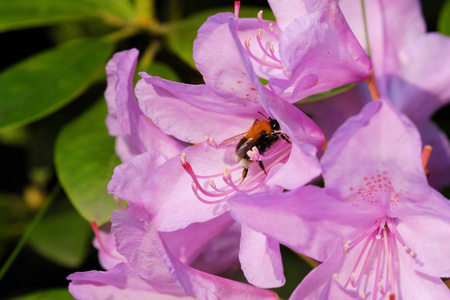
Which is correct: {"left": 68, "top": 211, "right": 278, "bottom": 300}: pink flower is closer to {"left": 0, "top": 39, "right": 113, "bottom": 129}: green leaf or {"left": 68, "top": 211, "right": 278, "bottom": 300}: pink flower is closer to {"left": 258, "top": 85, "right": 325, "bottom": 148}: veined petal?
{"left": 258, "top": 85, "right": 325, "bottom": 148}: veined petal

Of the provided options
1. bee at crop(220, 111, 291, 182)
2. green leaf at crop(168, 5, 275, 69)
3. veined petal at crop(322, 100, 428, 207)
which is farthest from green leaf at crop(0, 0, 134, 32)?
veined petal at crop(322, 100, 428, 207)

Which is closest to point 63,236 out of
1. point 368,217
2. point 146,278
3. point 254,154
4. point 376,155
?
point 146,278

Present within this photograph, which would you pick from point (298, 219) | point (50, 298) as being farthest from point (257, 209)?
point (50, 298)

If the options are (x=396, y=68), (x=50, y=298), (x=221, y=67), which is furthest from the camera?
(x=396, y=68)

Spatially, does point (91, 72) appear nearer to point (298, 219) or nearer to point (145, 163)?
point (145, 163)

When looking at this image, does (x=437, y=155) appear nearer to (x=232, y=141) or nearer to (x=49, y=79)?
(x=232, y=141)

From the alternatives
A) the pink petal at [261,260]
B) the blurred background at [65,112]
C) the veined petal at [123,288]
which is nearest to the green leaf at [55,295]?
the blurred background at [65,112]
